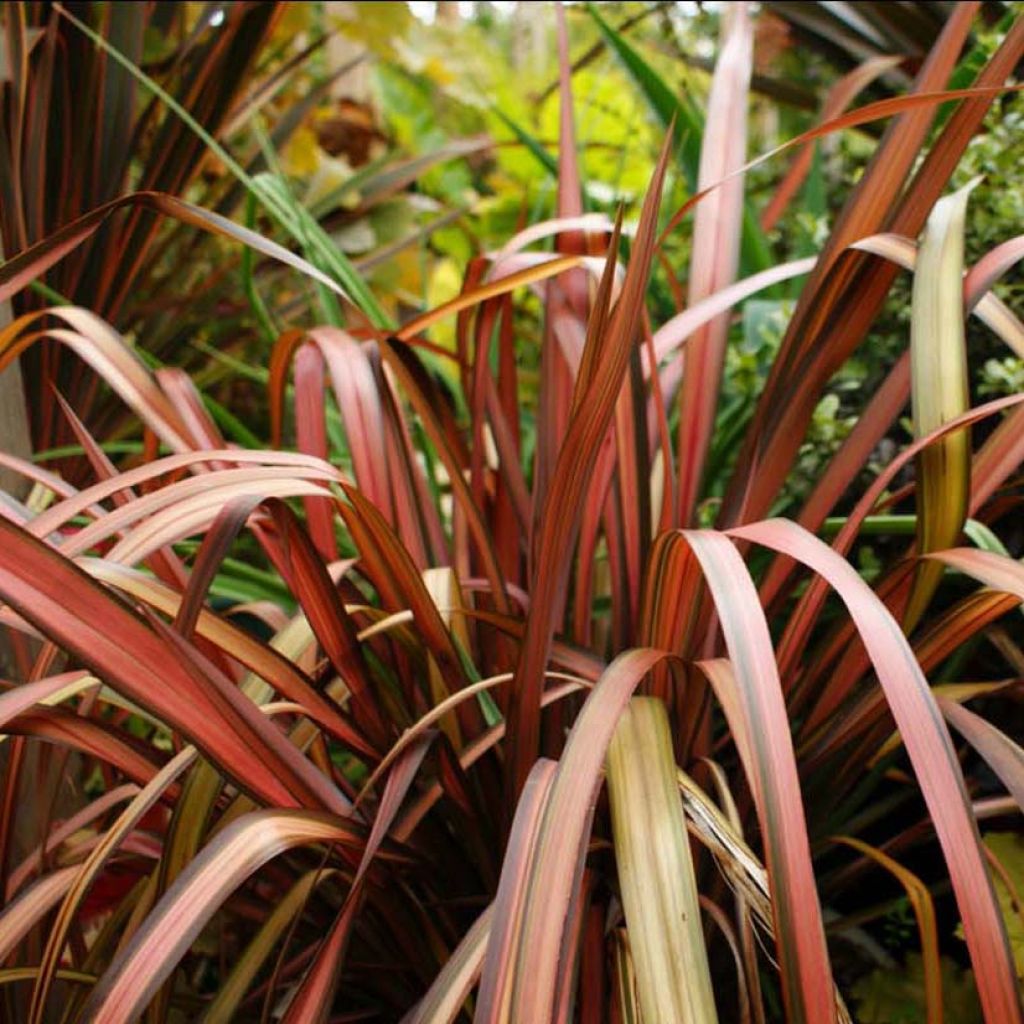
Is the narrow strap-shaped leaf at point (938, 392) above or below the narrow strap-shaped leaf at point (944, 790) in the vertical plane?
above

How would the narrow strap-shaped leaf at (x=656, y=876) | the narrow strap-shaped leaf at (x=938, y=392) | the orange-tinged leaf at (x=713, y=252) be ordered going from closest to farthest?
1. the narrow strap-shaped leaf at (x=656, y=876)
2. the narrow strap-shaped leaf at (x=938, y=392)
3. the orange-tinged leaf at (x=713, y=252)

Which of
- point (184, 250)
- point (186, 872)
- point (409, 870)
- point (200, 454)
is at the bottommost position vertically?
point (409, 870)

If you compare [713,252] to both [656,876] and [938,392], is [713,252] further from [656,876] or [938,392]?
[656,876]

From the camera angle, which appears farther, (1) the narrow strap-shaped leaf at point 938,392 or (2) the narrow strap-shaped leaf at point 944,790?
(1) the narrow strap-shaped leaf at point 938,392

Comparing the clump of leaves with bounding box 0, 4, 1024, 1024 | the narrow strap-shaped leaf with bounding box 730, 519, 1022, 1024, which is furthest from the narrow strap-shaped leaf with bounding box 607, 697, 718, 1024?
the narrow strap-shaped leaf with bounding box 730, 519, 1022, 1024

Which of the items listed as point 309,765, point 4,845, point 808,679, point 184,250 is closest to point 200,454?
point 309,765

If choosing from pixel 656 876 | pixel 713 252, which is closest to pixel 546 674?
pixel 656 876

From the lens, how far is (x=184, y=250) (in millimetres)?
1718

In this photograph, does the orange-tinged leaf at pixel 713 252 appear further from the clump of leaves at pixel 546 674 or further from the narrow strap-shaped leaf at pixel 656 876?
the narrow strap-shaped leaf at pixel 656 876

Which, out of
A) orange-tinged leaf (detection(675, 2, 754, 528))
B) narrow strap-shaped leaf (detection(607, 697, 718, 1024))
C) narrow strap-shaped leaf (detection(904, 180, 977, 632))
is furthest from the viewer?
orange-tinged leaf (detection(675, 2, 754, 528))

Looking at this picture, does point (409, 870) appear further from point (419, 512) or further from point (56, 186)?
point (56, 186)

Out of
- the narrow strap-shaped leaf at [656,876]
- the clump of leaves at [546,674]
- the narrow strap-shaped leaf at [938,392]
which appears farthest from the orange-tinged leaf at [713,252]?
the narrow strap-shaped leaf at [656,876]

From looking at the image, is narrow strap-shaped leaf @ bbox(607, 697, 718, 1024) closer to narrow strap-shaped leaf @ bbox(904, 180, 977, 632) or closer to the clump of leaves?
the clump of leaves

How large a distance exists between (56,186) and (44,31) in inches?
7.9
